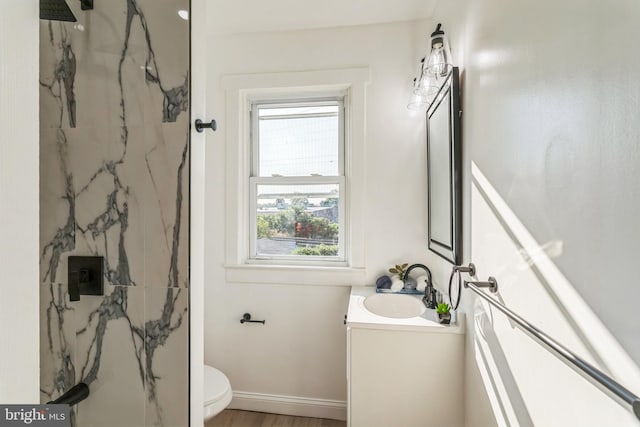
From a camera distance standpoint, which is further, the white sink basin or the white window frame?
the white window frame

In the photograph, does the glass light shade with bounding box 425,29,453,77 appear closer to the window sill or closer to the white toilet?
the window sill

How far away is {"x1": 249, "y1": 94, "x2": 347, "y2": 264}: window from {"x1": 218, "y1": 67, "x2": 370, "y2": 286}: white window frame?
0.16 ft

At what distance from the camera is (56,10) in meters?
0.95

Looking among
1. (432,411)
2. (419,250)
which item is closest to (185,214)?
(432,411)

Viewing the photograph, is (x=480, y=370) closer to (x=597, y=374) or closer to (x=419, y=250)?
(x=597, y=374)

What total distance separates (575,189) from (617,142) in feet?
0.42

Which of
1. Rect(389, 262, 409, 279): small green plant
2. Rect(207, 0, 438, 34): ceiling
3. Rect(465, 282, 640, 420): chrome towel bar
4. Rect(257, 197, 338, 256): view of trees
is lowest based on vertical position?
Rect(389, 262, 409, 279): small green plant

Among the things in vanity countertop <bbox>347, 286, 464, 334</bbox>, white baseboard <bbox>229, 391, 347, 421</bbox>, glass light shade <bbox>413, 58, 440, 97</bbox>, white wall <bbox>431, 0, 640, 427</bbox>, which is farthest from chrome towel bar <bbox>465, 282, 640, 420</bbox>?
white baseboard <bbox>229, 391, 347, 421</bbox>

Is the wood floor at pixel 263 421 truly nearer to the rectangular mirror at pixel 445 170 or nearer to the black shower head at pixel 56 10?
the rectangular mirror at pixel 445 170

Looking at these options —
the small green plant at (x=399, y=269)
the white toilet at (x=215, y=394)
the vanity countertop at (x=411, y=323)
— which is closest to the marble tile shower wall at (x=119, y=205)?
the white toilet at (x=215, y=394)
